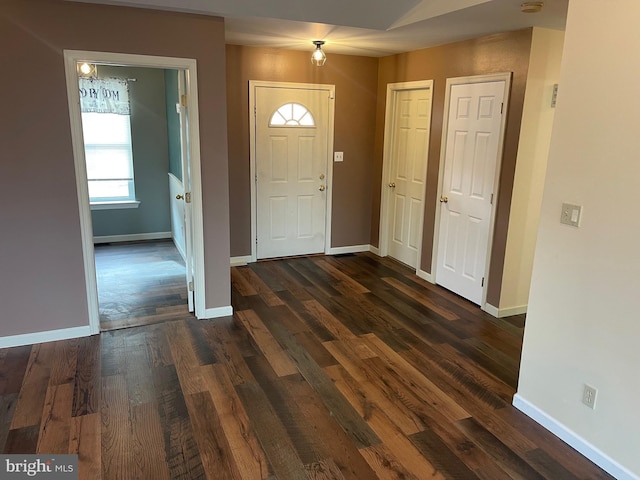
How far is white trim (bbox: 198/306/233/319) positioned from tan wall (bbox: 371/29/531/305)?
2261 millimetres

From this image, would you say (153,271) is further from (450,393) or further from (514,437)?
(514,437)

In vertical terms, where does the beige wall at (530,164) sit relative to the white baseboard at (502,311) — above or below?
above

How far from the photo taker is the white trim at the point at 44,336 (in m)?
3.36

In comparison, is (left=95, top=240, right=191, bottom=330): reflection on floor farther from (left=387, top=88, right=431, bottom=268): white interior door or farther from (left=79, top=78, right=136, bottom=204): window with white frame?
(left=387, top=88, right=431, bottom=268): white interior door

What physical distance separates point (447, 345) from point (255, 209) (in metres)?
2.80

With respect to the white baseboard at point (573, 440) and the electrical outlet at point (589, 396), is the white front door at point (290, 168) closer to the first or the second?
the white baseboard at point (573, 440)

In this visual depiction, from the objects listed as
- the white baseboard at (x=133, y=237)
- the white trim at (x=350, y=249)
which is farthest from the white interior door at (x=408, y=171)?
the white baseboard at (x=133, y=237)

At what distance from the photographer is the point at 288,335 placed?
3666mm

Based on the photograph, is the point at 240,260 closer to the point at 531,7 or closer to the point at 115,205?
A: the point at 115,205

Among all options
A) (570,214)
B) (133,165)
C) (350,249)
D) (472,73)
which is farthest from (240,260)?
(570,214)

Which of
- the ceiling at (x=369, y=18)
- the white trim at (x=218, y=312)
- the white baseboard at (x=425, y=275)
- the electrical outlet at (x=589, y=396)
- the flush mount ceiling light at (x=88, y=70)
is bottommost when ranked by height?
the white trim at (x=218, y=312)

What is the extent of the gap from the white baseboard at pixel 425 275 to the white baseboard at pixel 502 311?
0.81 metres

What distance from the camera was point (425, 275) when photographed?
505cm

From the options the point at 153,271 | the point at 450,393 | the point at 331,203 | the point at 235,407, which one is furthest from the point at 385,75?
the point at 235,407
